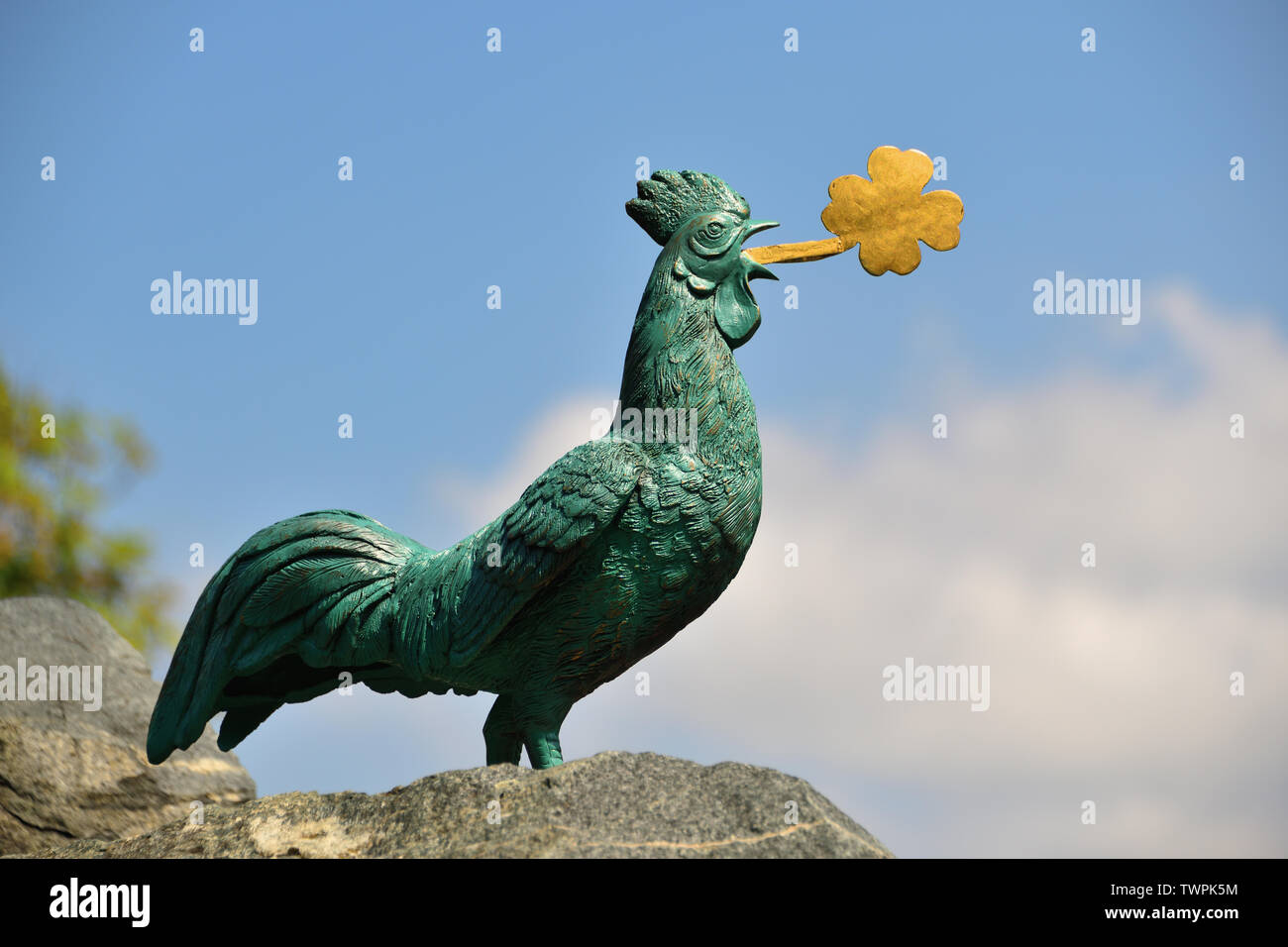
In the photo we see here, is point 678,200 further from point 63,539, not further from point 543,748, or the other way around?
point 63,539

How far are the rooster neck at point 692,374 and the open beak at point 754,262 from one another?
0.21m

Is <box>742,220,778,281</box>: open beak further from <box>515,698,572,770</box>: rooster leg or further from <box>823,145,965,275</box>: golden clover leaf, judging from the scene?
<box>515,698,572,770</box>: rooster leg

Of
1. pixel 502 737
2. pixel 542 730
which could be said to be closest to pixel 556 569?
pixel 542 730

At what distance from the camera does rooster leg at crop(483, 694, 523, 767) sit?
6215mm

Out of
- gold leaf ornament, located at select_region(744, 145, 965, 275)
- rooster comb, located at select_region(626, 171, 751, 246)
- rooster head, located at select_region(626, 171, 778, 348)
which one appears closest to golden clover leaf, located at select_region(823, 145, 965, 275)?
gold leaf ornament, located at select_region(744, 145, 965, 275)

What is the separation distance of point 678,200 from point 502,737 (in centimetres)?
254

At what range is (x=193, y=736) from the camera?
20.9ft

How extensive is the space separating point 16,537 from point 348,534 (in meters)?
9.06

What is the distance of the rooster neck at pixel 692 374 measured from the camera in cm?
592

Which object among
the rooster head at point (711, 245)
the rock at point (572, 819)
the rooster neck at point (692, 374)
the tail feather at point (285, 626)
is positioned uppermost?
the rooster head at point (711, 245)

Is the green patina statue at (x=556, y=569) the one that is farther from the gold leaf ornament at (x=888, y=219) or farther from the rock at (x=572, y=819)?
the rock at (x=572, y=819)

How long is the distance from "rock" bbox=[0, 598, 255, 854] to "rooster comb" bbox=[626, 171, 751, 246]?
13.4ft

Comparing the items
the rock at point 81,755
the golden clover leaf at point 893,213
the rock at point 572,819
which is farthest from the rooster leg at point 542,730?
the rock at point 81,755

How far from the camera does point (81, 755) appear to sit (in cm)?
789
